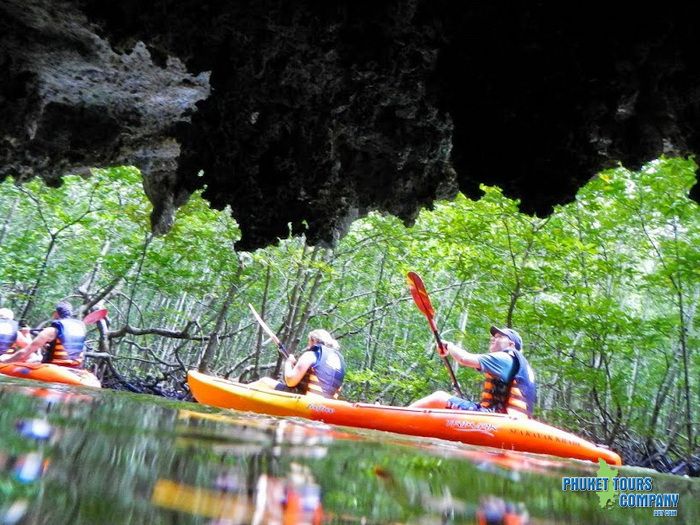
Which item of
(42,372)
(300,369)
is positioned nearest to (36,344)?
(42,372)

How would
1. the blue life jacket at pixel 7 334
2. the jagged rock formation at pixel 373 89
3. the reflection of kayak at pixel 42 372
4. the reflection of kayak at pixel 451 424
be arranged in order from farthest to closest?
1. the blue life jacket at pixel 7 334
2. the reflection of kayak at pixel 42 372
3. the reflection of kayak at pixel 451 424
4. the jagged rock formation at pixel 373 89

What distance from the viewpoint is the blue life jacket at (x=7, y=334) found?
28.2 ft

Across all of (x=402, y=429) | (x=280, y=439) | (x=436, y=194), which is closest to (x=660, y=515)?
(x=280, y=439)

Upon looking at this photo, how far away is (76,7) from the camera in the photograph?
13.2 feet

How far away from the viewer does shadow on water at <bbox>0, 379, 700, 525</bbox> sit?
3.06 feet

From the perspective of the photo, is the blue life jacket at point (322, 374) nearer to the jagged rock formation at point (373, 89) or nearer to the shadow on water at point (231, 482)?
the jagged rock formation at point (373, 89)

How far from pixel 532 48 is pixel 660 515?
2.31 metres

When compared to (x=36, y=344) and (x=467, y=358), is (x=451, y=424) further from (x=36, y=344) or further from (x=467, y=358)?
(x=36, y=344)

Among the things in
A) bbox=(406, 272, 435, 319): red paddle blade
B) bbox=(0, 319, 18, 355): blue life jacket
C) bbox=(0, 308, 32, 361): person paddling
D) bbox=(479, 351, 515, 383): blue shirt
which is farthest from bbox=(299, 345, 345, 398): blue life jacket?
bbox=(0, 319, 18, 355): blue life jacket

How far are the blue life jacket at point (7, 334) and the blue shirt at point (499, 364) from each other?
7976mm

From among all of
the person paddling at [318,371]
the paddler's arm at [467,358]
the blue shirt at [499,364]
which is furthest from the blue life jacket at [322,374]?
the blue shirt at [499,364]

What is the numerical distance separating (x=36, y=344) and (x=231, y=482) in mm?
7425

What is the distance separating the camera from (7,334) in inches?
344

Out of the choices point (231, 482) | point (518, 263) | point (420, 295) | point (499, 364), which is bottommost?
point (231, 482)
